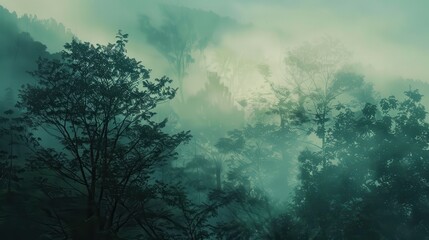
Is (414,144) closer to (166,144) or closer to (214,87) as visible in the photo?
(166,144)

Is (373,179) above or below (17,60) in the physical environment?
below

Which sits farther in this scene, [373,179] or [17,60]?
[17,60]

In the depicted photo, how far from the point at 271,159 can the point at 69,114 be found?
32250 mm

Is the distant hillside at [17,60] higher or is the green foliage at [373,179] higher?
the distant hillside at [17,60]

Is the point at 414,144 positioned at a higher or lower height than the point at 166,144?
higher

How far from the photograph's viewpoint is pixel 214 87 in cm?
6391

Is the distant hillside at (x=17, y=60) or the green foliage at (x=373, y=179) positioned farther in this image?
the distant hillside at (x=17, y=60)

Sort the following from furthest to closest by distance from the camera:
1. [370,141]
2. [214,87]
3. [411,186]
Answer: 1. [214,87]
2. [370,141]
3. [411,186]

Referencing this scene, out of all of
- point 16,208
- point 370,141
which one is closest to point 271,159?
point 370,141

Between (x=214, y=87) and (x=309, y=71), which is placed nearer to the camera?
(x=309, y=71)

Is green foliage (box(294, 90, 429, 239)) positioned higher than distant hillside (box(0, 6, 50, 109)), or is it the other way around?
distant hillside (box(0, 6, 50, 109))

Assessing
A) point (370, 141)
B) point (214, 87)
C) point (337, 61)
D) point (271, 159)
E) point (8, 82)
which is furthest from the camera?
point (214, 87)

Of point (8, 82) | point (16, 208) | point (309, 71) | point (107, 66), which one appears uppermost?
point (8, 82)

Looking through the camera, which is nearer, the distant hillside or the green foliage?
the green foliage
